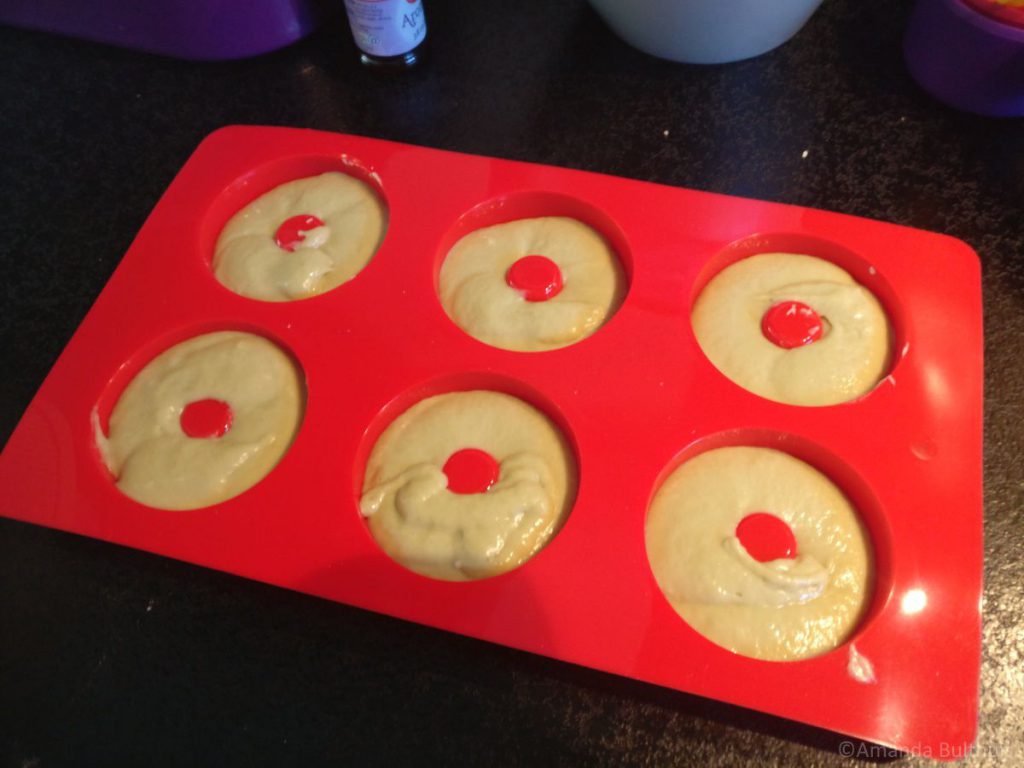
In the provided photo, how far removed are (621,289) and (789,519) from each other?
37 cm

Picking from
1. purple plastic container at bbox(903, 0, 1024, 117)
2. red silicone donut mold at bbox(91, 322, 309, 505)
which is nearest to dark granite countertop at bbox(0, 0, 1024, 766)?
purple plastic container at bbox(903, 0, 1024, 117)

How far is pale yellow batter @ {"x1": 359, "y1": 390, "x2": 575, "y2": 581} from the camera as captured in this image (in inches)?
33.0

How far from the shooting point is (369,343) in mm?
962

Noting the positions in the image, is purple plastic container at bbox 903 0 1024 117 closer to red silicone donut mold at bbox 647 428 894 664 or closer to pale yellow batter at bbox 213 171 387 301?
red silicone donut mold at bbox 647 428 894 664

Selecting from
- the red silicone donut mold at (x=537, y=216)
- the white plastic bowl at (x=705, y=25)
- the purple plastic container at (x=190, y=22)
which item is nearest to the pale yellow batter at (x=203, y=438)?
the red silicone donut mold at (x=537, y=216)

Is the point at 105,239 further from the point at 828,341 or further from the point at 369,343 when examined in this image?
the point at 828,341

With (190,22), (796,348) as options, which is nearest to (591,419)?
(796,348)

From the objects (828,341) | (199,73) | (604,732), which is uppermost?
(199,73)

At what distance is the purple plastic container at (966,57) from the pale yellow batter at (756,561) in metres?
0.67

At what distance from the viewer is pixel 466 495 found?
34.2 inches

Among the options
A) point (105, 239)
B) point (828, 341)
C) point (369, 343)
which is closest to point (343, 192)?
point (369, 343)

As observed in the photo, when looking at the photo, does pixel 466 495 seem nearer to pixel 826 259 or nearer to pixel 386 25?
pixel 826 259

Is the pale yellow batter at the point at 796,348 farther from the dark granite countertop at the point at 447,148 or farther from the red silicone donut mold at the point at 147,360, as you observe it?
the red silicone donut mold at the point at 147,360

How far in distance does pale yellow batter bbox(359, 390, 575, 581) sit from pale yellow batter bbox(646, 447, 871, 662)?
0.42 feet
